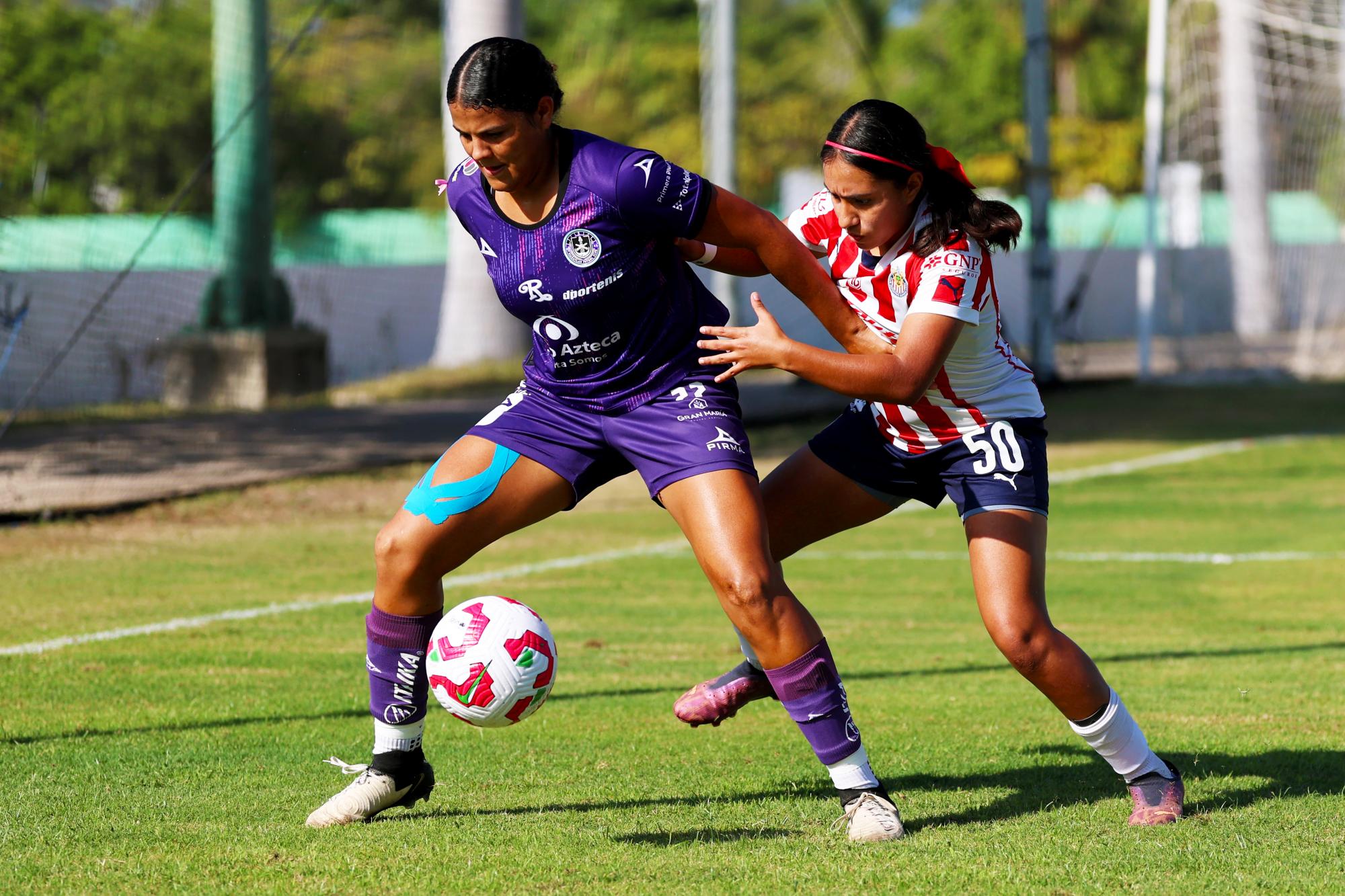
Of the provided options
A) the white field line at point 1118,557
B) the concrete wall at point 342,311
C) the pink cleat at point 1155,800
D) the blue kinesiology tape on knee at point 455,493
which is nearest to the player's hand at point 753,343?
the blue kinesiology tape on knee at point 455,493

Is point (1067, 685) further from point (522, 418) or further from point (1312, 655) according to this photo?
point (1312, 655)

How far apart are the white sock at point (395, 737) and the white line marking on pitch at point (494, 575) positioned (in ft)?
10.3

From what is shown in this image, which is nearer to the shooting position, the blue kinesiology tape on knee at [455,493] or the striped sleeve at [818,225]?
the blue kinesiology tape on knee at [455,493]

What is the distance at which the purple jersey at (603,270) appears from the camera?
4461 millimetres

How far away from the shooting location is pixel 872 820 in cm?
446

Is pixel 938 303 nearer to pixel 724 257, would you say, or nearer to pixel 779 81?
pixel 724 257

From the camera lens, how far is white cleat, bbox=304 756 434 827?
4.65 metres

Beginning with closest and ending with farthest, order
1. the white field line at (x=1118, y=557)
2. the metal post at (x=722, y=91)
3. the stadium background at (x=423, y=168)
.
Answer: the white field line at (x=1118, y=557) < the stadium background at (x=423, y=168) < the metal post at (x=722, y=91)

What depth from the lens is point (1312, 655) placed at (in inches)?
290

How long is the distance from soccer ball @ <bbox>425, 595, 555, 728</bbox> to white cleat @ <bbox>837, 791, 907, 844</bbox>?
927mm

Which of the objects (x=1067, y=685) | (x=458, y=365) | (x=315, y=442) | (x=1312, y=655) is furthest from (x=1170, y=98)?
(x=1067, y=685)

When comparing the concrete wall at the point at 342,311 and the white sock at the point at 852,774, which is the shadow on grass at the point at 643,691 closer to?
the white sock at the point at 852,774

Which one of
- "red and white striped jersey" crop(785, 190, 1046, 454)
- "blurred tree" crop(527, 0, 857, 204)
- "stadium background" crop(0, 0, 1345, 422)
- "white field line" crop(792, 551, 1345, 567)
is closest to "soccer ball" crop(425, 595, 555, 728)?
"red and white striped jersey" crop(785, 190, 1046, 454)

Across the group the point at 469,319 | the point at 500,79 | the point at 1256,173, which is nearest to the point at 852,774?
the point at 500,79
